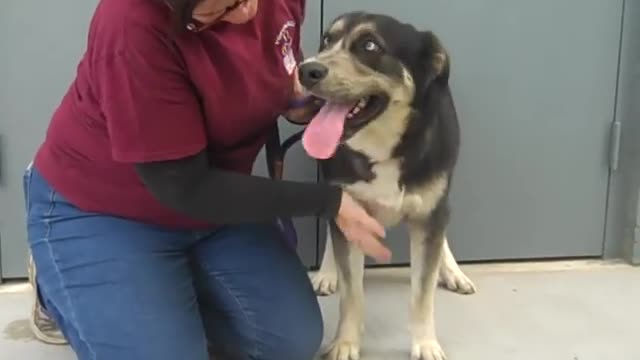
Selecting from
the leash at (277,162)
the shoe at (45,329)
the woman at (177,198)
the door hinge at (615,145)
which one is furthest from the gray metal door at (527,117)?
the shoe at (45,329)

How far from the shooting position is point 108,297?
1.56 m

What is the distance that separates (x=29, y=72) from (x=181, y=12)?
79 cm

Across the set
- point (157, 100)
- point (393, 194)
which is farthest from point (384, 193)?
point (157, 100)

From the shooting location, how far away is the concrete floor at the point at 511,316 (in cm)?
186

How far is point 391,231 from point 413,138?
2.05ft

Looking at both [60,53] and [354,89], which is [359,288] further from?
[60,53]

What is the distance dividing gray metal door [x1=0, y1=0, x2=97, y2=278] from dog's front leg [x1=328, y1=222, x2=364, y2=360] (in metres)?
0.74

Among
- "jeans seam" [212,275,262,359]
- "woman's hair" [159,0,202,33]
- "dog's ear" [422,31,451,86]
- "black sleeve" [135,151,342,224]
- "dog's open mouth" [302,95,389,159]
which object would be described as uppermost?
"woman's hair" [159,0,202,33]

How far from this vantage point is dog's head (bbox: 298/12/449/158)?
1.59m

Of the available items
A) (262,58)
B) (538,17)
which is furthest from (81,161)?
(538,17)

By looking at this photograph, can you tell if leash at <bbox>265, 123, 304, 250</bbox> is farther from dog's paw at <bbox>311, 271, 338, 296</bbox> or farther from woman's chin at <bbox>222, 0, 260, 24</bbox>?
woman's chin at <bbox>222, 0, 260, 24</bbox>

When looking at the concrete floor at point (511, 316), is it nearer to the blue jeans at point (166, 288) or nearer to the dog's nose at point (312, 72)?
the blue jeans at point (166, 288)

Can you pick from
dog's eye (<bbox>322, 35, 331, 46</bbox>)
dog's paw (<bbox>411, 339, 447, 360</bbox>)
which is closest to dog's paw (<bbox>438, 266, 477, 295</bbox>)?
dog's paw (<bbox>411, 339, 447, 360</bbox>)

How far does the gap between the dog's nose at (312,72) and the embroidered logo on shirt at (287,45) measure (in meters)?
0.13
